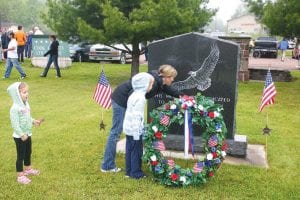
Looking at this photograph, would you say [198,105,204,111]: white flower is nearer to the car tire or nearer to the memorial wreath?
the memorial wreath

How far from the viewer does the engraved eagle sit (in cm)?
748

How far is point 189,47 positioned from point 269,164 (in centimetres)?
232

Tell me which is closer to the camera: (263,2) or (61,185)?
(61,185)

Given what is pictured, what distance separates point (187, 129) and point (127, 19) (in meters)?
9.04

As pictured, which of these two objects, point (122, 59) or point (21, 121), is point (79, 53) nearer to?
point (122, 59)

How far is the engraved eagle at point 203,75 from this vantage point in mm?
7484

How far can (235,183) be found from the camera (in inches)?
252

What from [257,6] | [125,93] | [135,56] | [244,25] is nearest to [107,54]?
[135,56]

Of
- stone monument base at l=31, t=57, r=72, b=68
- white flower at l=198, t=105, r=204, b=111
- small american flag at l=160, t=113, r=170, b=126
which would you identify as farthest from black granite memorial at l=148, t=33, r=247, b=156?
stone monument base at l=31, t=57, r=72, b=68

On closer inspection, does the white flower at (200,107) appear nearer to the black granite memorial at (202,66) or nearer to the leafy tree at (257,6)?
the black granite memorial at (202,66)

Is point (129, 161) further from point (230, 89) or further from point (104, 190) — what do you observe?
point (230, 89)

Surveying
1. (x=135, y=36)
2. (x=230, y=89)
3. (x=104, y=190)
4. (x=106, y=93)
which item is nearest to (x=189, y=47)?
(x=230, y=89)

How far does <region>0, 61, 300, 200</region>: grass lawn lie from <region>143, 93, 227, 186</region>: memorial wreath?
169 mm

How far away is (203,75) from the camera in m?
7.59
